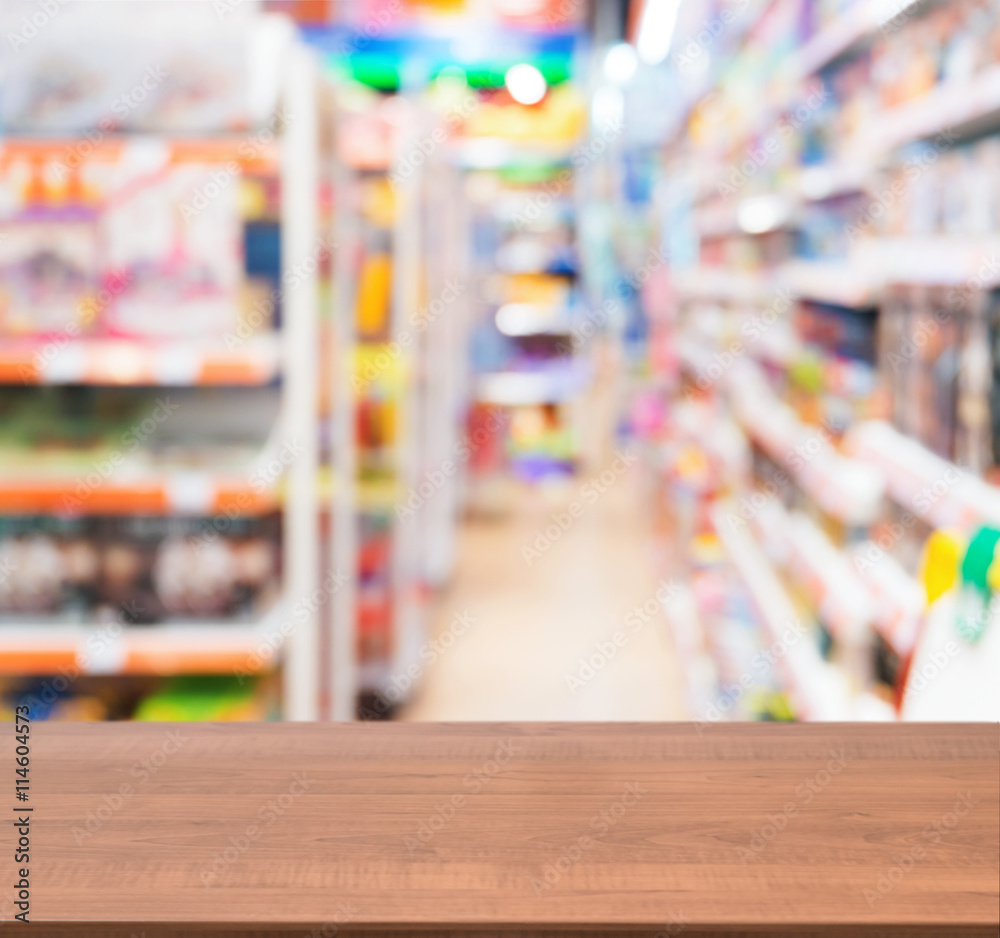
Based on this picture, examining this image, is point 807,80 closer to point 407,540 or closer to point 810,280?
point 810,280

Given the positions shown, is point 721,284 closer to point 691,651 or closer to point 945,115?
point 691,651

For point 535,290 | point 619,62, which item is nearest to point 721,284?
point 535,290

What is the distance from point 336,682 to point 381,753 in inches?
104

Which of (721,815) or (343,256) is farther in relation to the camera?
(343,256)

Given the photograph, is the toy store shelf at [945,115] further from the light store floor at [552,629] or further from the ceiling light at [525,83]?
the ceiling light at [525,83]

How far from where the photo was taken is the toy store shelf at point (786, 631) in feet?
9.23

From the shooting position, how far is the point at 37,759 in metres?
1.05

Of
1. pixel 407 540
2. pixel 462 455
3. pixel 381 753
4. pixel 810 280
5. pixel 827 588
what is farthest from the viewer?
pixel 462 455

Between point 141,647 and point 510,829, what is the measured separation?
2161 mm

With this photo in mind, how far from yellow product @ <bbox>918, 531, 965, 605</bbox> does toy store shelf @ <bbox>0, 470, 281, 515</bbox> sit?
1514 mm

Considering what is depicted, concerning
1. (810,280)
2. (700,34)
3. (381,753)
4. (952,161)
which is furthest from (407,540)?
(381,753)

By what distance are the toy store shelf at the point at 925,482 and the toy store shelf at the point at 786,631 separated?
453 mm

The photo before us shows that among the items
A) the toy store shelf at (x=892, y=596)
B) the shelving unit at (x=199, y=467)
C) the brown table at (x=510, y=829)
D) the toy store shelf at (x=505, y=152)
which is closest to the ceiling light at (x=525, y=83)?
the toy store shelf at (x=505, y=152)

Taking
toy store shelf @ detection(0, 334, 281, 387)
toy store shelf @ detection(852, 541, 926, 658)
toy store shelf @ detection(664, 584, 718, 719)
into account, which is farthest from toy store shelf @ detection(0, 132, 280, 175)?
toy store shelf @ detection(664, 584, 718, 719)
